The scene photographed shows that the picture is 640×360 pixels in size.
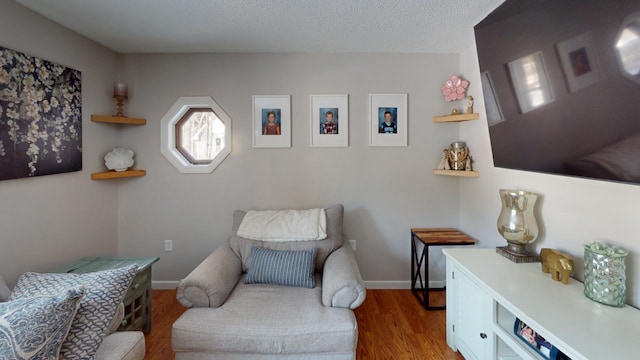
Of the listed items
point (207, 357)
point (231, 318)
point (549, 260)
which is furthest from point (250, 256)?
point (549, 260)

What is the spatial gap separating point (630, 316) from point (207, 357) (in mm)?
2004

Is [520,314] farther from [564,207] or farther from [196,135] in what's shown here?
[196,135]

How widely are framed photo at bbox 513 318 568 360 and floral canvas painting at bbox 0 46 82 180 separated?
3.00m

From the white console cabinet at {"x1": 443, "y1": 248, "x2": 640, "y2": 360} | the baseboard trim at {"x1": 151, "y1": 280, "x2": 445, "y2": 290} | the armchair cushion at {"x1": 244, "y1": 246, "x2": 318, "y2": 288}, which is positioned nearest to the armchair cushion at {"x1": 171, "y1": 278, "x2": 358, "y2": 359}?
the armchair cushion at {"x1": 244, "y1": 246, "x2": 318, "y2": 288}

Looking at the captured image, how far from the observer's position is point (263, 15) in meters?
1.99

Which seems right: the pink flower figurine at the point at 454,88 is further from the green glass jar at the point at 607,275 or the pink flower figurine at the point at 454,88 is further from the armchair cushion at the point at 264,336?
the armchair cushion at the point at 264,336

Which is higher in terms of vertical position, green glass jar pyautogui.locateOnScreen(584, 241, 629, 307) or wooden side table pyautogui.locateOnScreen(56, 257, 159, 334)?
green glass jar pyautogui.locateOnScreen(584, 241, 629, 307)

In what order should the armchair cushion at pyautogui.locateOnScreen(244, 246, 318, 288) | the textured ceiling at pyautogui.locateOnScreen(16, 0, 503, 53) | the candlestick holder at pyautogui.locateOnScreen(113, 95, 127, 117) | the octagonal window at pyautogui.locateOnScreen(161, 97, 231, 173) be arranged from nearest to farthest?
the textured ceiling at pyautogui.locateOnScreen(16, 0, 503, 53), the armchair cushion at pyautogui.locateOnScreen(244, 246, 318, 288), the candlestick holder at pyautogui.locateOnScreen(113, 95, 127, 117), the octagonal window at pyautogui.locateOnScreen(161, 97, 231, 173)

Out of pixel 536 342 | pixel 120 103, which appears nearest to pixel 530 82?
pixel 536 342

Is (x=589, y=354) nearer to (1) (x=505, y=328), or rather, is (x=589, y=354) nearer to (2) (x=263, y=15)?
(1) (x=505, y=328)

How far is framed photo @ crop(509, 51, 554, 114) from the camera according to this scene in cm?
134

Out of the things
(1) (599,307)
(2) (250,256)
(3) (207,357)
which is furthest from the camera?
(2) (250,256)

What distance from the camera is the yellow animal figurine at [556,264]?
141cm

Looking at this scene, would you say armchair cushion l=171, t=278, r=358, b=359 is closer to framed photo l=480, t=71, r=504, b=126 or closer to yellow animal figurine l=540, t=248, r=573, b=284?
yellow animal figurine l=540, t=248, r=573, b=284
